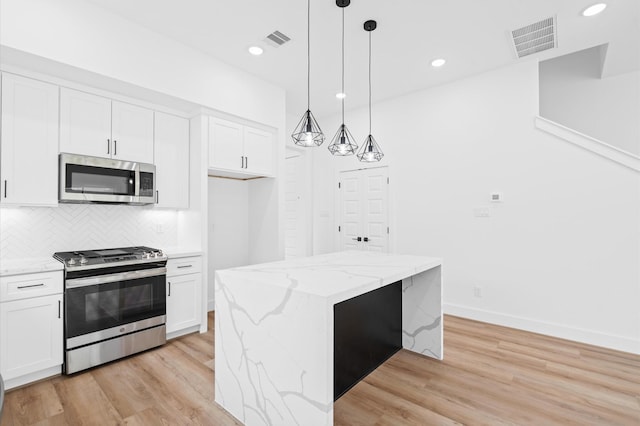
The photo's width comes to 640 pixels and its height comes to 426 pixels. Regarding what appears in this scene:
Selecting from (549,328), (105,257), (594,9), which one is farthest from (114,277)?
(594,9)

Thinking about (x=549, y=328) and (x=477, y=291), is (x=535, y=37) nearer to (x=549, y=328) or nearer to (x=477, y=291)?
(x=477, y=291)

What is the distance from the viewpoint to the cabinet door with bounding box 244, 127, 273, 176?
3.97 metres

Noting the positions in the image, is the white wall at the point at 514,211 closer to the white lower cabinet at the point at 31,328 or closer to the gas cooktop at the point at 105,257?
the gas cooktop at the point at 105,257

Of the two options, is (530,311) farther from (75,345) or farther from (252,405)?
(75,345)

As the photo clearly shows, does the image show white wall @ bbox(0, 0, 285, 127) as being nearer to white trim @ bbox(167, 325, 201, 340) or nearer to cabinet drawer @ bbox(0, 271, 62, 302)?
cabinet drawer @ bbox(0, 271, 62, 302)

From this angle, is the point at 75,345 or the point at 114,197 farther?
the point at 114,197

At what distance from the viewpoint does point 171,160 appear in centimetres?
355

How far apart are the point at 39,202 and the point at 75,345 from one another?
1229mm

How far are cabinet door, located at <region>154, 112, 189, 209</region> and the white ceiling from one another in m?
0.87

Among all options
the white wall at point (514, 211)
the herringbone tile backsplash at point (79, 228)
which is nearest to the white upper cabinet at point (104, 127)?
the herringbone tile backsplash at point (79, 228)

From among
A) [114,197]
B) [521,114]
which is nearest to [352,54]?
[521,114]

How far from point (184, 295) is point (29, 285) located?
1277 millimetres

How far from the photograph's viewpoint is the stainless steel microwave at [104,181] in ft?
9.09

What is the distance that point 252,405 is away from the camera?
1956mm
